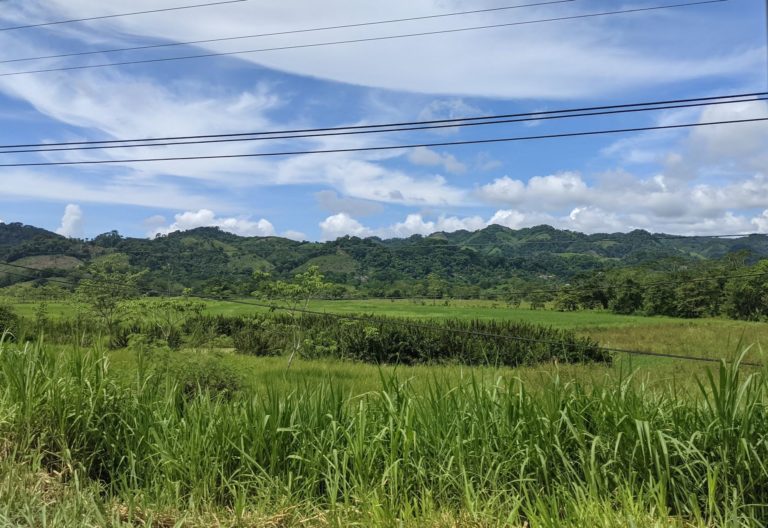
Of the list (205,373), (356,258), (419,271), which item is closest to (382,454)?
(205,373)

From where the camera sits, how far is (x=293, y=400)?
16.1 feet

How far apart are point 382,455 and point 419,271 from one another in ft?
252

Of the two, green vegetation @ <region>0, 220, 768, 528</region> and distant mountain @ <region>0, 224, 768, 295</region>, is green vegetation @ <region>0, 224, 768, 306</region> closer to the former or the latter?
distant mountain @ <region>0, 224, 768, 295</region>

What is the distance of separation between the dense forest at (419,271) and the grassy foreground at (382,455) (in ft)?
37.5

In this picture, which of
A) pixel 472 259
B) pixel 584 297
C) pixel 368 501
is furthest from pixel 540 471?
pixel 472 259

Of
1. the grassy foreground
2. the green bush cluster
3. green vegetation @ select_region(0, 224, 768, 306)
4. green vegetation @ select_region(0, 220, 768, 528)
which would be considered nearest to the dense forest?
green vegetation @ select_region(0, 224, 768, 306)

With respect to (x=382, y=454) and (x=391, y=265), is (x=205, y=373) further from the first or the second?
(x=391, y=265)

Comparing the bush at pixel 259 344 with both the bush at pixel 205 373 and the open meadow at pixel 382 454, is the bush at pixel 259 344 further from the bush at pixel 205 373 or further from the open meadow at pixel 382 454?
the open meadow at pixel 382 454

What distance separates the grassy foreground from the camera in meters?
3.31

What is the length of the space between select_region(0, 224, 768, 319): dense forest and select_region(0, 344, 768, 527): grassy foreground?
450 inches

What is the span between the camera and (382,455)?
423cm

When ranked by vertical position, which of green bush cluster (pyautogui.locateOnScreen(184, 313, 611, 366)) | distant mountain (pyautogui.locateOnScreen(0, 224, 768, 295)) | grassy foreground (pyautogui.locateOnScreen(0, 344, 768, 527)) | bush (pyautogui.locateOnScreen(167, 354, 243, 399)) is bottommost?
green bush cluster (pyautogui.locateOnScreen(184, 313, 611, 366))

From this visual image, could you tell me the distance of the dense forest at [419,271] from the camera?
97.5 ft

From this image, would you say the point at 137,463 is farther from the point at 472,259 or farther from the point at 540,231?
the point at 540,231
